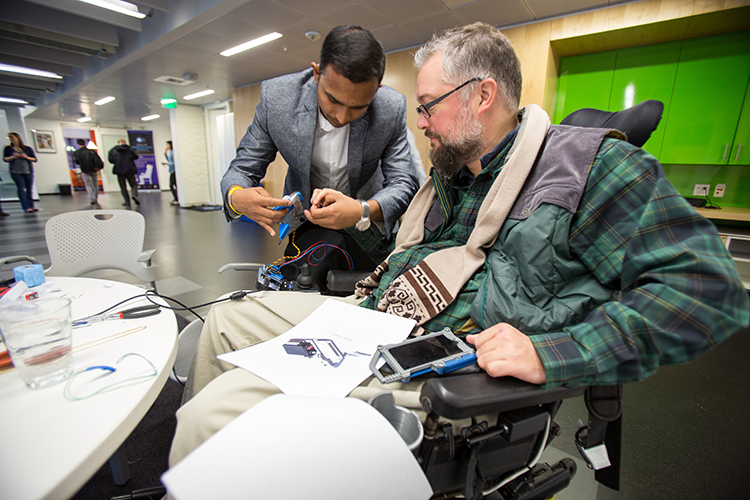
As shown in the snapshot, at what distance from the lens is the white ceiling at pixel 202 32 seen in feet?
12.4

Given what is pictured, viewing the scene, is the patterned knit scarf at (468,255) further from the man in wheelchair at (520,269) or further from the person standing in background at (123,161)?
the person standing in background at (123,161)

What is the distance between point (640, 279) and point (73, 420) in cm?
107

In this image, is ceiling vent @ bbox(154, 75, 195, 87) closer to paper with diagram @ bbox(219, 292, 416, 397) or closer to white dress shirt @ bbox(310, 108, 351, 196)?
white dress shirt @ bbox(310, 108, 351, 196)

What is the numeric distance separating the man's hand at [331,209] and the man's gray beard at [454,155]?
0.37 meters

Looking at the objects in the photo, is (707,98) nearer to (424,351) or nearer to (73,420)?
(424,351)

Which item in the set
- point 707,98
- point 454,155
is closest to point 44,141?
point 454,155

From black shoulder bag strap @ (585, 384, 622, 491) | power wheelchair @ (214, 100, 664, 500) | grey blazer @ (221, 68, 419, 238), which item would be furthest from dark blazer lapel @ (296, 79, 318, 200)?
black shoulder bag strap @ (585, 384, 622, 491)

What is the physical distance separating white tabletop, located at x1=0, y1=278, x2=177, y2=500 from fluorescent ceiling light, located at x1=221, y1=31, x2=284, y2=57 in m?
5.04

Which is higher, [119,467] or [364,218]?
[364,218]

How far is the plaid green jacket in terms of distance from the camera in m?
0.61

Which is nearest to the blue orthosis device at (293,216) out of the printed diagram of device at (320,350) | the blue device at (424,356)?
the printed diagram of device at (320,350)

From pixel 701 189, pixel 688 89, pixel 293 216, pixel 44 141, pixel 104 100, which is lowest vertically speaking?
pixel 293 216

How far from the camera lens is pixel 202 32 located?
4.62m

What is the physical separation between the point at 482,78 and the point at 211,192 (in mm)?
10434
